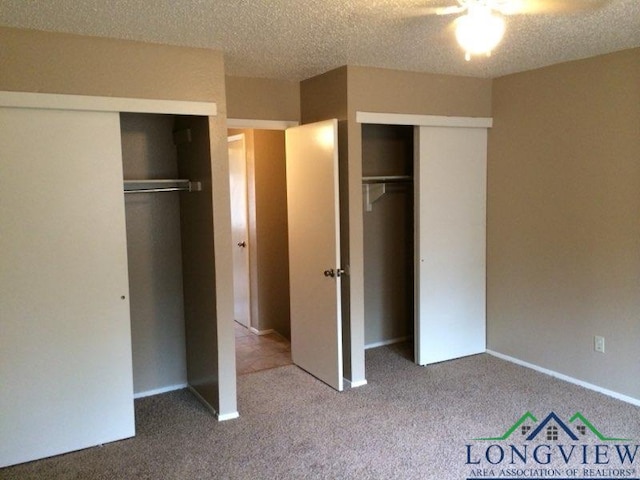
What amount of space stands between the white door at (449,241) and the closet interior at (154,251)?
1.82m

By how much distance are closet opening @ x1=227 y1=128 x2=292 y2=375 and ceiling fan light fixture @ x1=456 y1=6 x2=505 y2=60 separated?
109 inches

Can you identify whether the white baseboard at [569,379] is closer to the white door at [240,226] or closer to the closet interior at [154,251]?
the white door at [240,226]

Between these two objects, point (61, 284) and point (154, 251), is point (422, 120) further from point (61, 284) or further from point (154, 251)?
point (61, 284)

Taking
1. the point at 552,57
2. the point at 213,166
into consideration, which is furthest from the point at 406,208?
the point at 213,166

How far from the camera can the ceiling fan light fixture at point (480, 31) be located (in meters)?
2.54

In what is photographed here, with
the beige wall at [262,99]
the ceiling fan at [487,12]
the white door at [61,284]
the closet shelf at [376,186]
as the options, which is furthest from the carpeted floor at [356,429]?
the ceiling fan at [487,12]

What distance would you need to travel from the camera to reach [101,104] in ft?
10.4

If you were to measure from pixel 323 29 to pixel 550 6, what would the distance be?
3.70ft

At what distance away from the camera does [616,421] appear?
11.6 feet

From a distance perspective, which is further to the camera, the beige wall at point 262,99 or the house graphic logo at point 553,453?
the beige wall at point 262,99

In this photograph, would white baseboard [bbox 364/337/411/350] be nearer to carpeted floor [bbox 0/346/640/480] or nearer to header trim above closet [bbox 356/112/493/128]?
carpeted floor [bbox 0/346/640/480]

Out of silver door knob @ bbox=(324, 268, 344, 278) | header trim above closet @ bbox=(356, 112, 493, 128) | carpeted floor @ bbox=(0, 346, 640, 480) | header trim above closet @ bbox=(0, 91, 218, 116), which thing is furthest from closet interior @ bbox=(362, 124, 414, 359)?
header trim above closet @ bbox=(0, 91, 218, 116)

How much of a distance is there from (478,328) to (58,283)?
329cm

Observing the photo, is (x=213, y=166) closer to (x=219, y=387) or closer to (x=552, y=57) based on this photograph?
(x=219, y=387)
